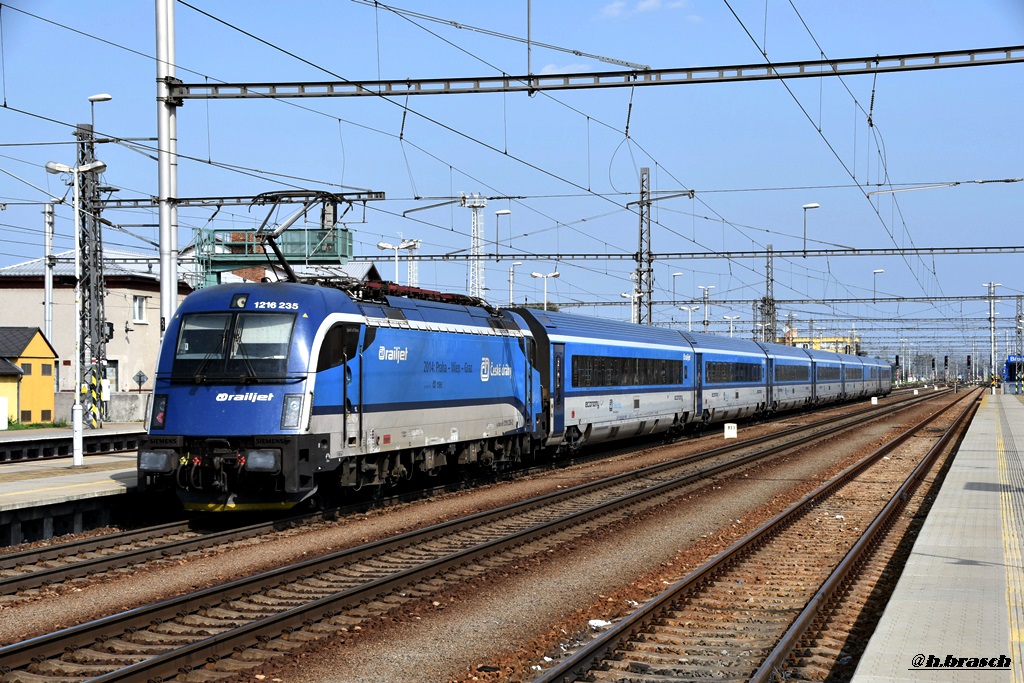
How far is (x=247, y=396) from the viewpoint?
48.4 feet

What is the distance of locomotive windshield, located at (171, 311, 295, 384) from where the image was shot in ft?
48.8

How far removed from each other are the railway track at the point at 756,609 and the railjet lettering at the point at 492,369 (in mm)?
6406

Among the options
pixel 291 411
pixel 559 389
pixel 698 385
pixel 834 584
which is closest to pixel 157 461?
pixel 291 411

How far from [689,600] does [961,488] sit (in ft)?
32.2

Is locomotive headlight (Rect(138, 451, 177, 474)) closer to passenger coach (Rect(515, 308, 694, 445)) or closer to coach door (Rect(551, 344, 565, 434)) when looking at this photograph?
passenger coach (Rect(515, 308, 694, 445))

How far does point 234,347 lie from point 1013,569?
396 inches

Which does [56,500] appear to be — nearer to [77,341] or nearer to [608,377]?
[77,341]

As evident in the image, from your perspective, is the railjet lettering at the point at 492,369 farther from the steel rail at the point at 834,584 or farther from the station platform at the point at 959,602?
the station platform at the point at 959,602

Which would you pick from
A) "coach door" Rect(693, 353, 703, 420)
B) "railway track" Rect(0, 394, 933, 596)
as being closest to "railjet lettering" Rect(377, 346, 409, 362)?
"railway track" Rect(0, 394, 933, 596)

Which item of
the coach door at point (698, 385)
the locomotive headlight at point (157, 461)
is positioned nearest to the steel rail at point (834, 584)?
the locomotive headlight at point (157, 461)

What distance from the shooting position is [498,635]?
9516 mm

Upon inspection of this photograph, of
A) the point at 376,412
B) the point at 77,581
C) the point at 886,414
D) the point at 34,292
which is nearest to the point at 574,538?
the point at 376,412

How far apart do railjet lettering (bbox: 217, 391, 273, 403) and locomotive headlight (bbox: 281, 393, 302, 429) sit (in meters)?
0.25

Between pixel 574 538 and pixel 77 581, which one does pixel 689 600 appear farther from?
pixel 77 581
